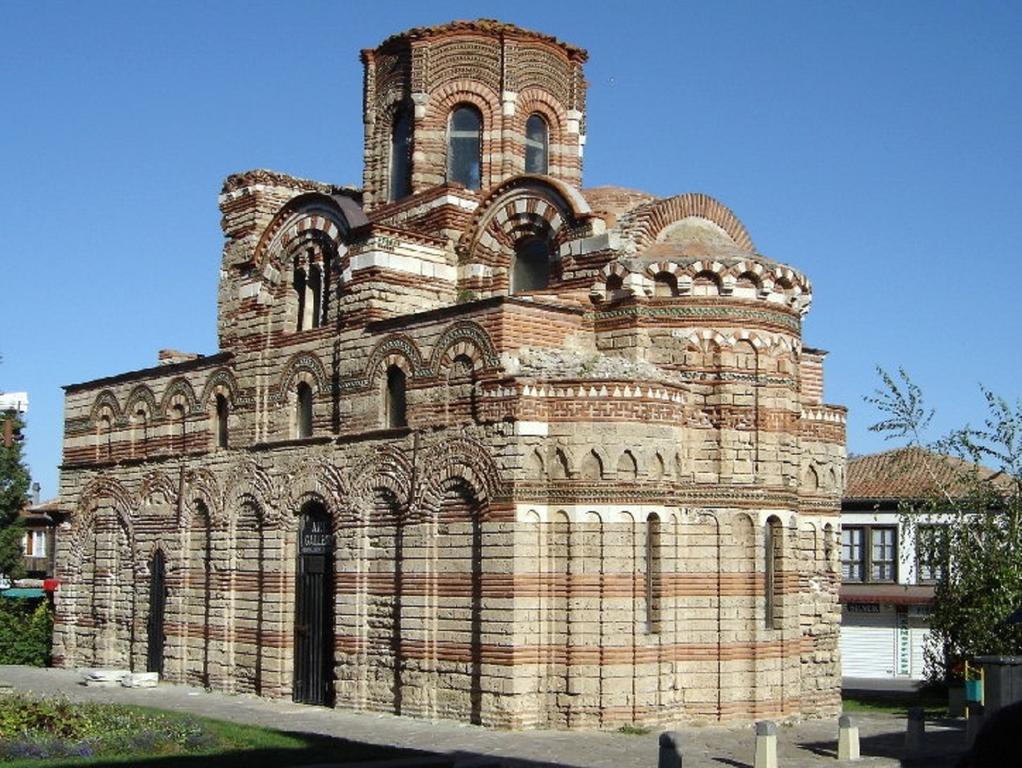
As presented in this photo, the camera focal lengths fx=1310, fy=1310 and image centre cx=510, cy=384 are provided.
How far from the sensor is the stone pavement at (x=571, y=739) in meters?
15.2

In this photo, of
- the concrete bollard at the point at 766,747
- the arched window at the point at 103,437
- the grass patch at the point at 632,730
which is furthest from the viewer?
the arched window at the point at 103,437

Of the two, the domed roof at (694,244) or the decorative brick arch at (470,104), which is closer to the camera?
the domed roof at (694,244)

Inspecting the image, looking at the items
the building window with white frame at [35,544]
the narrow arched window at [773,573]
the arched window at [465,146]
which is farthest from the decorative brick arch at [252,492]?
the building window with white frame at [35,544]

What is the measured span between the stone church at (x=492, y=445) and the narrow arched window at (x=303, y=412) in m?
0.07

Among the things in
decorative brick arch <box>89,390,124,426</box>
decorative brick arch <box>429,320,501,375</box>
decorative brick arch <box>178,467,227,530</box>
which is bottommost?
decorative brick arch <box>178,467,227,530</box>

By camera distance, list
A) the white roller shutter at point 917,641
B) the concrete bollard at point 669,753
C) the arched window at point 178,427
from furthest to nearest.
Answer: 1. the white roller shutter at point 917,641
2. the arched window at point 178,427
3. the concrete bollard at point 669,753

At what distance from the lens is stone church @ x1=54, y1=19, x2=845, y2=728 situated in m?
17.5

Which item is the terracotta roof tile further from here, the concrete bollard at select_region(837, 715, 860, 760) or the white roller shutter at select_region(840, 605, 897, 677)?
the concrete bollard at select_region(837, 715, 860, 760)

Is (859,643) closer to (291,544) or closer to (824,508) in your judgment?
(824,508)

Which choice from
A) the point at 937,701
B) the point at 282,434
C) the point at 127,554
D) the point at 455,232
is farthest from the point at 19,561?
the point at 937,701

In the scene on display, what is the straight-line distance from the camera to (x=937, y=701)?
24625mm

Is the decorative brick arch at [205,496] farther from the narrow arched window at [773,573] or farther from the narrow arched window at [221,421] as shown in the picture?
the narrow arched window at [773,573]

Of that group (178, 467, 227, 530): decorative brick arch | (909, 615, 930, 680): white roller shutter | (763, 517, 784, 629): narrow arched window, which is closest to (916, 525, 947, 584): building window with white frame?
(763, 517, 784, 629): narrow arched window

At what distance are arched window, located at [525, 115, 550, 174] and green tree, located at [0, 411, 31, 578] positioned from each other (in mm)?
26006
